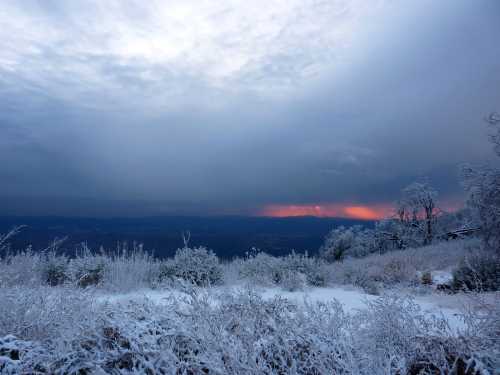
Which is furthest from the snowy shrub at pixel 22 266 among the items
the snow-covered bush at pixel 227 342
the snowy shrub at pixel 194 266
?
the snow-covered bush at pixel 227 342

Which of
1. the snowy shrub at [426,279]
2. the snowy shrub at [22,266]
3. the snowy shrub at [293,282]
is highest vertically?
the snowy shrub at [22,266]

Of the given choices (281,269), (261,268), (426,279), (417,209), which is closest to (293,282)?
(281,269)

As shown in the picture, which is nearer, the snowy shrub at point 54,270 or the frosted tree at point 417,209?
the snowy shrub at point 54,270

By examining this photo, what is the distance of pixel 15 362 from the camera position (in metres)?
3.27

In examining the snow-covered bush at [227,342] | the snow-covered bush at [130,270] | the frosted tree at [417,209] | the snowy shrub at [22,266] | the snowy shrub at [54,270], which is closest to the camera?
the snow-covered bush at [227,342]

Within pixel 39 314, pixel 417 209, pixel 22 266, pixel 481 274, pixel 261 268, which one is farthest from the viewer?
pixel 417 209

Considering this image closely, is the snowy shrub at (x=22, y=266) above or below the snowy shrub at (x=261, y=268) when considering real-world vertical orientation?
above

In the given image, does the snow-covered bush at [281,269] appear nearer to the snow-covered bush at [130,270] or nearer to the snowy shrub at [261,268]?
the snowy shrub at [261,268]

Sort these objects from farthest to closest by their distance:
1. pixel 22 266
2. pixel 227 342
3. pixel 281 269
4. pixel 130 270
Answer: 1. pixel 281 269
2. pixel 130 270
3. pixel 22 266
4. pixel 227 342

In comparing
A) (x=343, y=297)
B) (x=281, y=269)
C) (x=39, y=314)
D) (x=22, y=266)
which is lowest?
(x=343, y=297)

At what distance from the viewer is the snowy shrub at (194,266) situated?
31.2 ft

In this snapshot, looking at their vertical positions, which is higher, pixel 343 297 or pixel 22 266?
pixel 22 266

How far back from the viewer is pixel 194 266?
31.8 feet

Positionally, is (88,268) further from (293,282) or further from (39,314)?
(39,314)
